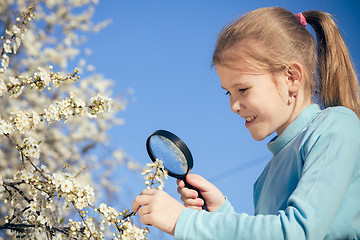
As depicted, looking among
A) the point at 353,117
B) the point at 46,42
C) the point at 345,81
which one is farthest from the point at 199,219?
the point at 46,42

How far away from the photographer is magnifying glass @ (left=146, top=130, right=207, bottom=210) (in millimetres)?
1522

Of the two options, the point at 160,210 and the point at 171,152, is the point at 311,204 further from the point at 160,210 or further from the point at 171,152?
the point at 171,152

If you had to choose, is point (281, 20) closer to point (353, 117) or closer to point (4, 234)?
point (353, 117)

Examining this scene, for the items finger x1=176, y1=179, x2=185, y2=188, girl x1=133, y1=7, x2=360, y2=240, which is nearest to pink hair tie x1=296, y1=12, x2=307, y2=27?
girl x1=133, y1=7, x2=360, y2=240

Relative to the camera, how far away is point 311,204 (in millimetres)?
1037

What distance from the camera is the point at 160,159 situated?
5.21 feet

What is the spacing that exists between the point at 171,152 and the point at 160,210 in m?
0.41

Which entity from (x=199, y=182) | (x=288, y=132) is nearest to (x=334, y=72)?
(x=288, y=132)

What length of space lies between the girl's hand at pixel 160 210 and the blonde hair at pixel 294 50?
22.6 inches

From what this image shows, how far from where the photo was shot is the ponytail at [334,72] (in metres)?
1.54

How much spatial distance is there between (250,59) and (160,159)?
20.9 inches

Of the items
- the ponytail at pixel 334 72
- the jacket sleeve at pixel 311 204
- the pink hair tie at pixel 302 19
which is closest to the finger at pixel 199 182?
the jacket sleeve at pixel 311 204

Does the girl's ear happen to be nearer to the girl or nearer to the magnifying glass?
the girl

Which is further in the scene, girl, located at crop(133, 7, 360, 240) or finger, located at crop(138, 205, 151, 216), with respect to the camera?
finger, located at crop(138, 205, 151, 216)
